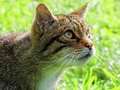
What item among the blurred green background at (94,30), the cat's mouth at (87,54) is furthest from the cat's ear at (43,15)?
the blurred green background at (94,30)

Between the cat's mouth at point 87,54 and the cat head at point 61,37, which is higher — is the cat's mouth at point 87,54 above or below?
below

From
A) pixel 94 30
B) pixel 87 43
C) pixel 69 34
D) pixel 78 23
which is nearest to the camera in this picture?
pixel 87 43

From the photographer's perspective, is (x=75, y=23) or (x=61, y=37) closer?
(x=61, y=37)

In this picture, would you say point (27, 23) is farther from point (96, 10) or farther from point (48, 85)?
point (48, 85)

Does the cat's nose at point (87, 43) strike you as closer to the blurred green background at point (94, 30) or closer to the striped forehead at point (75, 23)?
the striped forehead at point (75, 23)

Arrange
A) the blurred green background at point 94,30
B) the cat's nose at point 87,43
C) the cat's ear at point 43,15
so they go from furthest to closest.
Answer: the blurred green background at point 94,30 < the cat's ear at point 43,15 < the cat's nose at point 87,43

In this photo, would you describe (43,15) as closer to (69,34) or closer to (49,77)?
(69,34)

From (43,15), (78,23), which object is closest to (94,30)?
(78,23)
